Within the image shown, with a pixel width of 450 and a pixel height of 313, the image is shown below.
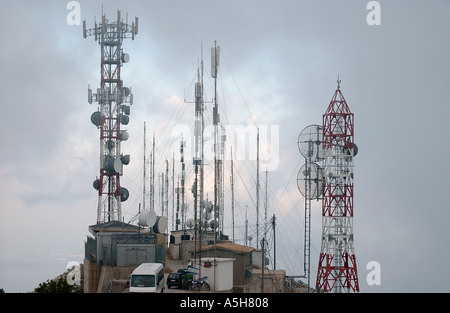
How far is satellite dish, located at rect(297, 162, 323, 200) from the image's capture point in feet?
155

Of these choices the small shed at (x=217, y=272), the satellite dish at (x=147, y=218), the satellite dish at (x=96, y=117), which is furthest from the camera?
the satellite dish at (x=96, y=117)

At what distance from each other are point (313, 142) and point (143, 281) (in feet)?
73.1

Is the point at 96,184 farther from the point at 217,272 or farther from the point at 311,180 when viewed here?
the point at 217,272

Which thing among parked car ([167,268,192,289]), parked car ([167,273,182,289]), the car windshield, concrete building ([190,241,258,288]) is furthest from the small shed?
the car windshield

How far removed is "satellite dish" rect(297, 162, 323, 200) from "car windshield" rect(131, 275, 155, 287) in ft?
62.8

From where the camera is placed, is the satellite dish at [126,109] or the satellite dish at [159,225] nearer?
the satellite dish at [159,225]

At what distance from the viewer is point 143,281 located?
30.9 metres

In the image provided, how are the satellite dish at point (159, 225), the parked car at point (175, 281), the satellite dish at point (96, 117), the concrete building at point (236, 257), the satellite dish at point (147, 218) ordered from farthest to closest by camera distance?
the satellite dish at point (96, 117)
the satellite dish at point (159, 225)
the concrete building at point (236, 257)
the satellite dish at point (147, 218)
the parked car at point (175, 281)

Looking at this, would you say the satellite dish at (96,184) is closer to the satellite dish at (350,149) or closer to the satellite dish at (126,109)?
the satellite dish at (126,109)

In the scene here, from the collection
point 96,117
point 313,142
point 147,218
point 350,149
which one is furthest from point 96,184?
point 350,149

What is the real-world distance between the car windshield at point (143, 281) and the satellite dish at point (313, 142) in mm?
21491

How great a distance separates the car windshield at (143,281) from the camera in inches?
1216

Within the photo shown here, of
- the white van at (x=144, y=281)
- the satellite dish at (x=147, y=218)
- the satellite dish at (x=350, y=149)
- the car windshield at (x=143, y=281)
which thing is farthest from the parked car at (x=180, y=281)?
the satellite dish at (x=350, y=149)
